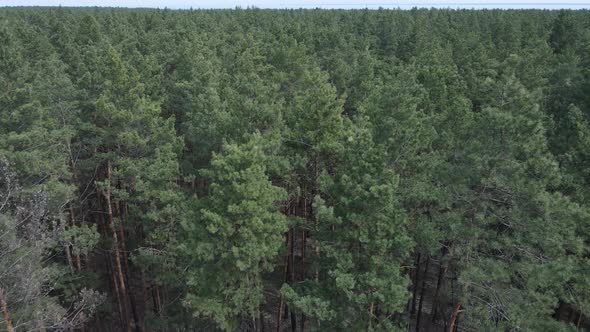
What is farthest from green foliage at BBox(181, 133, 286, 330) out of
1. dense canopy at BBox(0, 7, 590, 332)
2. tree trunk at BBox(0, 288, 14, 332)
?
tree trunk at BBox(0, 288, 14, 332)

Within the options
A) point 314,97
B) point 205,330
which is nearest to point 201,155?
point 314,97

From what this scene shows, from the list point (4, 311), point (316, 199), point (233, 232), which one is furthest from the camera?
point (233, 232)

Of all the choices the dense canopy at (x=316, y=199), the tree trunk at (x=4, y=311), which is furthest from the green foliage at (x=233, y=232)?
the tree trunk at (x=4, y=311)

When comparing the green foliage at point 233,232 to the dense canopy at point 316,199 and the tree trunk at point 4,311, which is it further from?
the tree trunk at point 4,311

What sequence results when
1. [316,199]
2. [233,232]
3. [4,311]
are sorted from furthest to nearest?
[233,232] < [316,199] < [4,311]

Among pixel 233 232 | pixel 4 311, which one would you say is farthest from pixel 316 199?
pixel 4 311

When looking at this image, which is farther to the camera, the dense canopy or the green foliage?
the green foliage

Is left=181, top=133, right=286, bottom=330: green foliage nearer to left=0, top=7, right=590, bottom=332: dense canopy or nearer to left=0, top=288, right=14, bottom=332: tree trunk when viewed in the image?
left=0, top=7, right=590, bottom=332: dense canopy

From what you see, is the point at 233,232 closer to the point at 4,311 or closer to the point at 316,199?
the point at 316,199

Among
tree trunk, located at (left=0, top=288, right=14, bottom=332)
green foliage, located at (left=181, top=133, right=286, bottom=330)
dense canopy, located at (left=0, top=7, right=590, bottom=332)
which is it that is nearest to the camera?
tree trunk, located at (left=0, top=288, right=14, bottom=332)

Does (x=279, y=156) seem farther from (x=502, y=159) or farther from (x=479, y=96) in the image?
(x=479, y=96)

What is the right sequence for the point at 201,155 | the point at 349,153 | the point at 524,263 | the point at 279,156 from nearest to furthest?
the point at 524,263, the point at 349,153, the point at 279,156, the point at 201,155
